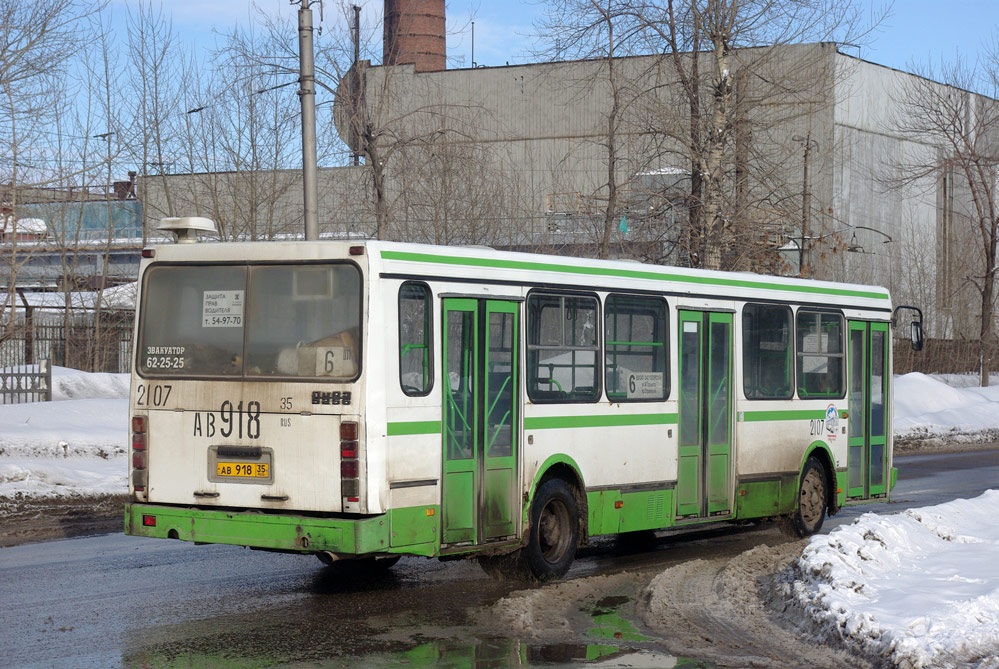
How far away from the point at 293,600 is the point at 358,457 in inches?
60.1

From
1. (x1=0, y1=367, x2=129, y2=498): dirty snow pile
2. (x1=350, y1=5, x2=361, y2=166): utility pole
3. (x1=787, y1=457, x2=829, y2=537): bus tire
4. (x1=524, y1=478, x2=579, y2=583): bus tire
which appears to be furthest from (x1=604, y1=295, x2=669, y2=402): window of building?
(x1=350, y1=5, x2=361, y2=166): utility pole

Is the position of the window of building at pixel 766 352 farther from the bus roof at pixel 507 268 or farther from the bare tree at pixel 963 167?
the bare tree at pixel 963 167

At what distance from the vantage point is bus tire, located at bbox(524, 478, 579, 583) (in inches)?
403

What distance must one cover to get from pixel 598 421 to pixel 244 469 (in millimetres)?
3373

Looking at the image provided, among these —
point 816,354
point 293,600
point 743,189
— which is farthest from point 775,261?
point 293,600

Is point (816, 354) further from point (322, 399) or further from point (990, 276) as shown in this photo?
point (990, 276)

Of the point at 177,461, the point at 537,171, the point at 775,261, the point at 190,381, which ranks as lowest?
the point at 177,461

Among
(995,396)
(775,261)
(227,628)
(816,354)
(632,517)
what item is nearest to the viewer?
(227,628)

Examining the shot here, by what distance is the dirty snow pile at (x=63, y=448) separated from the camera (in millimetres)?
16031

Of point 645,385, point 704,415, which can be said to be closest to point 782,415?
point 704,415

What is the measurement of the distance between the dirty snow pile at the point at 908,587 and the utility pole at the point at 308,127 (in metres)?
8.00

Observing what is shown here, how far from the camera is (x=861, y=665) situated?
7.44 meters

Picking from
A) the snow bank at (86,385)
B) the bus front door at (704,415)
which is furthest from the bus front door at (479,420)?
the snow bank at (86,385)

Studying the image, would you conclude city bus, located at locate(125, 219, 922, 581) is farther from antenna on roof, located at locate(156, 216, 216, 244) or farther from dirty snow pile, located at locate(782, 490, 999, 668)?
dirty snow pile, located at locate(782, 490, 999, 668)
